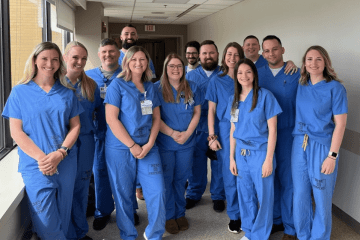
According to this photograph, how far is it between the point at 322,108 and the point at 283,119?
0.35 m

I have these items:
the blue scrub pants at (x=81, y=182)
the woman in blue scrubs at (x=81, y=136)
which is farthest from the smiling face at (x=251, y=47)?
the blue scrub pants at (x=81, y=182)

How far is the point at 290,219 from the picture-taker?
2.48m

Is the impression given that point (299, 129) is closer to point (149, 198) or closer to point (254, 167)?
point (254, 167)

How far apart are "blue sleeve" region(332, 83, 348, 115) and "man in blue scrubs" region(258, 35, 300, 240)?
366 mm

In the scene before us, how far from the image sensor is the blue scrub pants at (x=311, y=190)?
2189 millimetres

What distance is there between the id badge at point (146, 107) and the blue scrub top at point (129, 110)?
22mm

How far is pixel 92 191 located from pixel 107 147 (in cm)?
93

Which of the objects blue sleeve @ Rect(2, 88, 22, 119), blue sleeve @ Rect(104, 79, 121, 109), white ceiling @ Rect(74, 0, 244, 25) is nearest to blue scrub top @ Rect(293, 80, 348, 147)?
blue sleeve @ Rect(104, 79, 121, 109)

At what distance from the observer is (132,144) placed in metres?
2.21

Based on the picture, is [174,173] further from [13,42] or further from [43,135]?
[13,42]

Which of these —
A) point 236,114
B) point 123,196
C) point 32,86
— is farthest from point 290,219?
point 32,86

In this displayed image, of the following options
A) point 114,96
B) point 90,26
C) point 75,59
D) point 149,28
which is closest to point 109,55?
point 75,59

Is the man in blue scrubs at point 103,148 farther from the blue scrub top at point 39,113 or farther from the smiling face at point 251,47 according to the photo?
the smiling face at point 251,47

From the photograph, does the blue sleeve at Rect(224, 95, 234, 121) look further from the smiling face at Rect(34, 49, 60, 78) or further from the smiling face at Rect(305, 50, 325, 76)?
the smiling face at Rect(34, 49, 60, 78)
